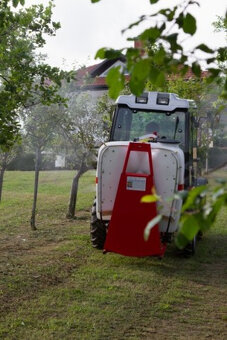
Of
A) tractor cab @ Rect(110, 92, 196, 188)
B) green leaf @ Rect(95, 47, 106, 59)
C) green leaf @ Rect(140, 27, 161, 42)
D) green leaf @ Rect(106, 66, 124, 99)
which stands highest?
tractor cab @ Rect(110, 92, 196, 188)

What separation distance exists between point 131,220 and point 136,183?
0.53 m

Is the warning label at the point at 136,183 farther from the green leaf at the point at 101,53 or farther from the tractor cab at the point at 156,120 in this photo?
the green leaf at the point at 101,53

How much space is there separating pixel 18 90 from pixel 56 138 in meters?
6.79

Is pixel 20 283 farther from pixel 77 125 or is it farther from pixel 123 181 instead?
pixel 77 125

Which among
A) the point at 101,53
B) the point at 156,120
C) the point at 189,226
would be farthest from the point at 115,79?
the point at 156,120

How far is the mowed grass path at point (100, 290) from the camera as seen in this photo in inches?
221

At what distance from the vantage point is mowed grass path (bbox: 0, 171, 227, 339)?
5.61m

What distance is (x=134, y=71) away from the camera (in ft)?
6.42

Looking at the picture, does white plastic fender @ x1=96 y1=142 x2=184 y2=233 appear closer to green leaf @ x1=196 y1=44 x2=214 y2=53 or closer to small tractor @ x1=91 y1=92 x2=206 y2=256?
small tractor @ x1=91 y1=92 x2=206 y2=256

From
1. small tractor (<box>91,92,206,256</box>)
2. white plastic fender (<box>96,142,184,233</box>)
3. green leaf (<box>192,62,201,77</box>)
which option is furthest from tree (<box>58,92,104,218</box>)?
green leaf (<box>192,62,201,77</box>)

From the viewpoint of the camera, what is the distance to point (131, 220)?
27.4ft

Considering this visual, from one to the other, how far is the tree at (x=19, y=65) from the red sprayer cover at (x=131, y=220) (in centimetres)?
155

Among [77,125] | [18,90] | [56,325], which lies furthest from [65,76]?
[77,125]

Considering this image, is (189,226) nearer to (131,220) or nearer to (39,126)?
(131,220)
